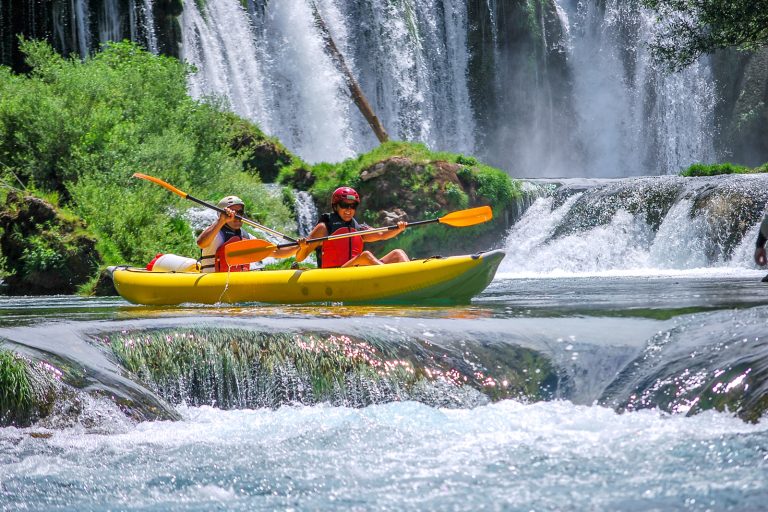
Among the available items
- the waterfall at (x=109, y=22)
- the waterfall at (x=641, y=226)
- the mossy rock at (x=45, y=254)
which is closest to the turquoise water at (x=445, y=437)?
the mossy rock at (x=45, y=254)

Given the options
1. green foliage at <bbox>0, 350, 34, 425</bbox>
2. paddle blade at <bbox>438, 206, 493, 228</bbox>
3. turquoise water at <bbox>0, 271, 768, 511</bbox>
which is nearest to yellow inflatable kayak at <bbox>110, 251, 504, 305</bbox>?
paddle blade at <bbox>438, 206, 493, 228</bbox>

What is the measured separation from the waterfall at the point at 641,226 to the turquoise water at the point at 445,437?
9.07 m

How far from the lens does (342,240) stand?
339 inches

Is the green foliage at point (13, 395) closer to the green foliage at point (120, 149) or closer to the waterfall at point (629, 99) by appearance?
the green foliage at point (120, 149)

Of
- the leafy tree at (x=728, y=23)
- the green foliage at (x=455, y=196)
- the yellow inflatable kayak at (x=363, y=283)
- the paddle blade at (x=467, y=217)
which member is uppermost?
the leafy tree at (x=728, y=23)

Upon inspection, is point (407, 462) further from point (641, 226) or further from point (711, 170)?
point (711, 170)

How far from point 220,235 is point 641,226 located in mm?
9916

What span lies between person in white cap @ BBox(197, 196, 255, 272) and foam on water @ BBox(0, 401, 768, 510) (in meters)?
3.83

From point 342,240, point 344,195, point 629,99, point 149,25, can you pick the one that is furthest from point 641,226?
point 629,99

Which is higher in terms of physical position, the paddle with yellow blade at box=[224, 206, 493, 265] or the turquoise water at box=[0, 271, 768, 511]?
the paddle with yellow blade at box=[224, 206, 493, 265]

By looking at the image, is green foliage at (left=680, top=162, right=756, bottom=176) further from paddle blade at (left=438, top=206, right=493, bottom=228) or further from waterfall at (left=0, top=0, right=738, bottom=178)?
paddle blade at (left=438, top=206, right=493, bottom=228)

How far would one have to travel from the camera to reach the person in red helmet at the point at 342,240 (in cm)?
840

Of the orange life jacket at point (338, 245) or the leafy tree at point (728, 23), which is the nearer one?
the orange life jacket at point (338, 245)

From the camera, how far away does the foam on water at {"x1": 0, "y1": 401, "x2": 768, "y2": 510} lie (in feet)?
12.0
